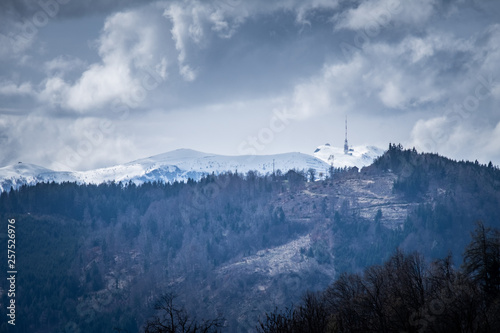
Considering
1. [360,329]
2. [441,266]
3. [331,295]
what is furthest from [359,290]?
[360,329]

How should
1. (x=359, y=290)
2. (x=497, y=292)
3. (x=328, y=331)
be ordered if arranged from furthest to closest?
(x=359, y=290) → (x=497, y=292) → (x=328, y=331)

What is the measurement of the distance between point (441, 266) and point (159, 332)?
160 feet

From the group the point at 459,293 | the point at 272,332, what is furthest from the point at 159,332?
the point at 459,293

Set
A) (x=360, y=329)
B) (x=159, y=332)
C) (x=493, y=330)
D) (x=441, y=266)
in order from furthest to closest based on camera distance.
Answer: (x=441, y=266), (x=360, y=329), (x=493, y=330), (x=159, y=332)

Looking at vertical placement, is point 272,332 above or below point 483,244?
below

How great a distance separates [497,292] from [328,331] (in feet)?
76.0

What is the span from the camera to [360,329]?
67.4 meters

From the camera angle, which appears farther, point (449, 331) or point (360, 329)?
point (360, 329)

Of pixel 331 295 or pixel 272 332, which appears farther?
pixel 331 295

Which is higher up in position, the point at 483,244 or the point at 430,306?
the point at 483,244

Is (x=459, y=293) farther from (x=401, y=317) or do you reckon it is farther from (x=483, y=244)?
(x=483, y=244)

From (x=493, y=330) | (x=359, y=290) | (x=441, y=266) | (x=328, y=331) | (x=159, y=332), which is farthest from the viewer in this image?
(x=359, y=290)

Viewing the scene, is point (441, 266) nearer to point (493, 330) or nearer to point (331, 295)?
point (331, 295)

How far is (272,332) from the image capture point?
213ft
